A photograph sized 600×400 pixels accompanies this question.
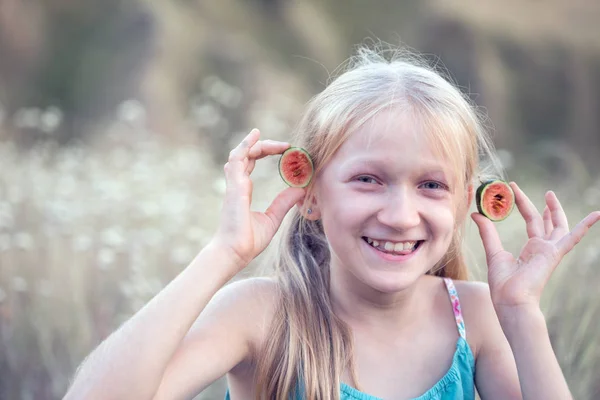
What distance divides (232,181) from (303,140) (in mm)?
401

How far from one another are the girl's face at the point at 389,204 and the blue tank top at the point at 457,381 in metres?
0.38

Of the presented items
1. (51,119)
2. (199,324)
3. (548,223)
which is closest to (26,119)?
(51,119)

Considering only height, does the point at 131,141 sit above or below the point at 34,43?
below

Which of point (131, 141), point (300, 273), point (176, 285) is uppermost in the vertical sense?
point (131, 141)

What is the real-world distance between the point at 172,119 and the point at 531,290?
4495 millimetres

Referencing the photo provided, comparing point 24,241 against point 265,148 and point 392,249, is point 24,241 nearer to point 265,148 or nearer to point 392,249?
point 265,148

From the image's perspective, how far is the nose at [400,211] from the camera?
7.52 feet

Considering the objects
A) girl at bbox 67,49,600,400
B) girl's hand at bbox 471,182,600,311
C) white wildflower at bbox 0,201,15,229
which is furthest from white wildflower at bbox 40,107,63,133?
girl's hand at bbox 471,182,600,311

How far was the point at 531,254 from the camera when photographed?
254 cm

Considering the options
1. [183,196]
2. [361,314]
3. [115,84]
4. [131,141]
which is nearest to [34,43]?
[115,84]

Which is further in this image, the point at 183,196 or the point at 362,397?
the point at 183,196

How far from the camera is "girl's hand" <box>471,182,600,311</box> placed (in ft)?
8.01

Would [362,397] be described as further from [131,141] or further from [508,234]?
[131,141]

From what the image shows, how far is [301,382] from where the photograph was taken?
2498 mm
